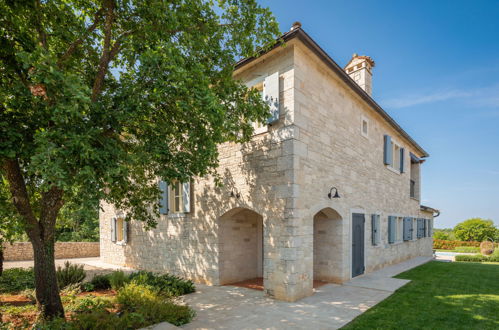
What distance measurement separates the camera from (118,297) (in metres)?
5.49

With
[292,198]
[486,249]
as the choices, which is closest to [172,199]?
[292,198]

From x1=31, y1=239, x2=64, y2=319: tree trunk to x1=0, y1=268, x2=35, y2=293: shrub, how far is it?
2.93 m

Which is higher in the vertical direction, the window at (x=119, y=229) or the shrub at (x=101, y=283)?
the window at (x=119, y=229)

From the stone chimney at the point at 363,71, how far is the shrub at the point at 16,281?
1332cm

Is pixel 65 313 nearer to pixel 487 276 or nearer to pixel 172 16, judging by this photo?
pixel 172 16

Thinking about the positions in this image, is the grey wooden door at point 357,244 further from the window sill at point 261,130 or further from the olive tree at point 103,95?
the olive tree at point 103,95

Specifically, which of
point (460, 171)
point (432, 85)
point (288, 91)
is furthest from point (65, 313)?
point (460, 171)

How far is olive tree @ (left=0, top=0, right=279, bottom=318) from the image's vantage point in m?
3.68

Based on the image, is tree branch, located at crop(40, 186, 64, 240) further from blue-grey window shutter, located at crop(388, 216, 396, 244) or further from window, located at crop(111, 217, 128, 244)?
blue-grey window shutter, located at crop(388, 216, 396, 244)

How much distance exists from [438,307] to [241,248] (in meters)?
5.01

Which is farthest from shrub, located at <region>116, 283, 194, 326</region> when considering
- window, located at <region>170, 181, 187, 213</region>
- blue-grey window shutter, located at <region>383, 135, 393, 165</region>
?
blue-grey window shutter, located at <region>383, 135, 393, 165</region>

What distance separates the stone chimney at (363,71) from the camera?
11.8m

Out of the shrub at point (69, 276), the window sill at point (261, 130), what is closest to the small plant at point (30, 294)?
the shrub at point (69, 276)

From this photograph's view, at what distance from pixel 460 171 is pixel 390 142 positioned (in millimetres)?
21599
